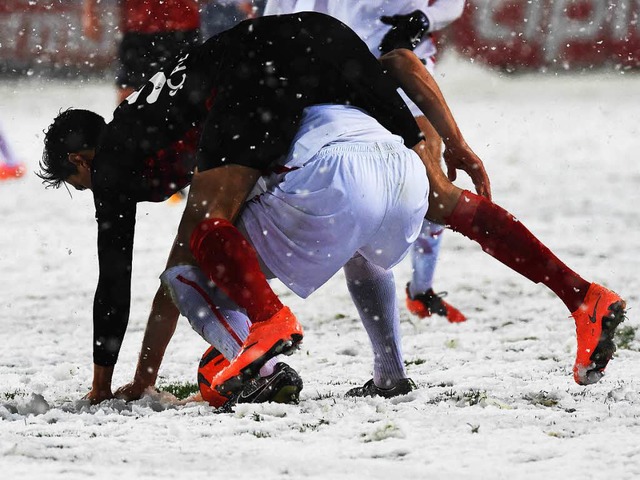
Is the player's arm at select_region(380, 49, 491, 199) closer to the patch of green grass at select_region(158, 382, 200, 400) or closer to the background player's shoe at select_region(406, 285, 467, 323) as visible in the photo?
the patch of green grass at select_region(158, 382, 200, 400)

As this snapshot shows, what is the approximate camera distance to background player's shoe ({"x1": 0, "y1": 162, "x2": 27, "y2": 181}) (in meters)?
9.62

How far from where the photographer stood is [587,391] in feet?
11.5

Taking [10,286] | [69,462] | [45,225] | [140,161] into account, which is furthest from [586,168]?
[69,462]

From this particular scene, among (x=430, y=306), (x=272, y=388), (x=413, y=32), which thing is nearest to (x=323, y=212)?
(x=272, y=388)

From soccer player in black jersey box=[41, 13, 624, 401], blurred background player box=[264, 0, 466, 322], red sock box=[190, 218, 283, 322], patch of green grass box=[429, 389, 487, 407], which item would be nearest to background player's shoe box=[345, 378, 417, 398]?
patch of green grass box=[429, 389, 487, 407]

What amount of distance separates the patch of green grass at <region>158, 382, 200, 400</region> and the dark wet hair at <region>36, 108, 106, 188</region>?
0.81m

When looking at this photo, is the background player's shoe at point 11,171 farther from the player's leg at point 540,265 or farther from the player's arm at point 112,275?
the player's leg at point 540,265

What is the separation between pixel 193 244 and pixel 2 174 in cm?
691

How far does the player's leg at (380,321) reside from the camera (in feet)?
11.8

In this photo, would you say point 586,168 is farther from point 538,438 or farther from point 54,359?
point 538,438

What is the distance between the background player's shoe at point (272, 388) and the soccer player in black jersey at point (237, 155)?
0.17 m

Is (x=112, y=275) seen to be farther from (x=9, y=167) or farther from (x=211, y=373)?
(x=9, y=167)

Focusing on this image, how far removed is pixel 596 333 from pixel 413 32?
2020 mm

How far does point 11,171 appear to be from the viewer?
9695 mm
